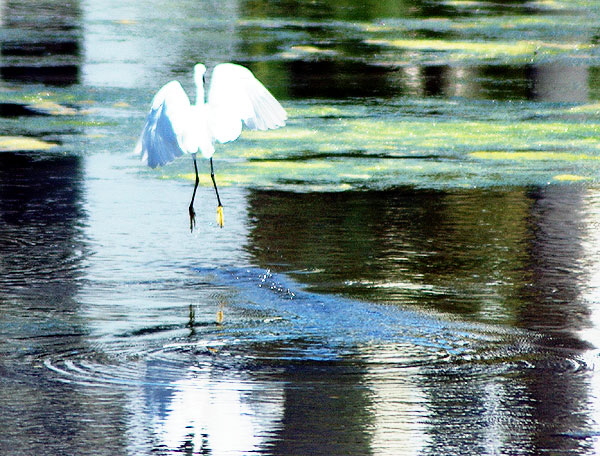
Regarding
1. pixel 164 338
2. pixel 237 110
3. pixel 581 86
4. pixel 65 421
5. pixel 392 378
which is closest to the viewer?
pixel 65 421

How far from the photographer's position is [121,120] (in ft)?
47.9

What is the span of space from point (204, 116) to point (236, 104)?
10.4 inches

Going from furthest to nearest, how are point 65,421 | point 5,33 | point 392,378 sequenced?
point 5,33
point 392,378
point 65,421

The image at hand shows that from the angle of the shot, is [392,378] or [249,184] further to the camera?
[249,184]

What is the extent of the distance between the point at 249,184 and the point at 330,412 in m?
5.61

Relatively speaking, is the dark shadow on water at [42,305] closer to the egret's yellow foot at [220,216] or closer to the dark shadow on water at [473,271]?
the egret's yellow foot at [220,216]

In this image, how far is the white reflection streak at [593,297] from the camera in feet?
20.4

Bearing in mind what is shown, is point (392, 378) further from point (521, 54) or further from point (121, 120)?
point (521, 54)

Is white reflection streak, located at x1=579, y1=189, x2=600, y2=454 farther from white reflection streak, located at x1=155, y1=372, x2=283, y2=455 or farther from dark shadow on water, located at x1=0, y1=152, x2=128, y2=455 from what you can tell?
dark shadow on water, located at x1=0, y1=152, x2=128, y2=455

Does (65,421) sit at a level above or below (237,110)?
below

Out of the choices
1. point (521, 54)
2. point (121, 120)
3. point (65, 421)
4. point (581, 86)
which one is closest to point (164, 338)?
point (65, 421)

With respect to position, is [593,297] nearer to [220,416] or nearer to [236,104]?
[236,104]

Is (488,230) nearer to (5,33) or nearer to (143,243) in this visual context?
(143,243)

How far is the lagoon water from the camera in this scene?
6.04 meters
